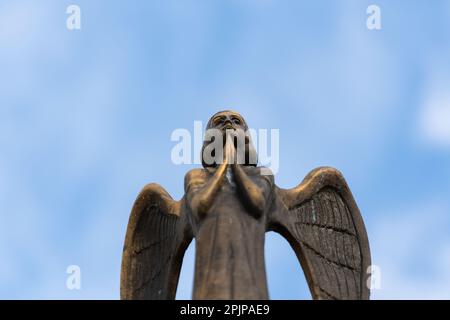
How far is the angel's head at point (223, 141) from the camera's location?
10.4 m

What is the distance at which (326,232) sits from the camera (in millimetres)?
10781

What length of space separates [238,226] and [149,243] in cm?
229

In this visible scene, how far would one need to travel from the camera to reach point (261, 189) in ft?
31.3

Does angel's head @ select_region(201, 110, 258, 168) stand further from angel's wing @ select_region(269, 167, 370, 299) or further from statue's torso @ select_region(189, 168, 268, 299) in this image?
statue's torso @ select_region(189, 168, 268, 299)

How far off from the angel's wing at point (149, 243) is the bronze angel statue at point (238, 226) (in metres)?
0.01

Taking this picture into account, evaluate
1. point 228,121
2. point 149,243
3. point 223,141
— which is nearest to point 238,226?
point 223,141

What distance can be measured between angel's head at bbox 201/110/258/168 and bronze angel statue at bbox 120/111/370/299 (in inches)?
0.5

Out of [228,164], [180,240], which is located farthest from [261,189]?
[180,240]

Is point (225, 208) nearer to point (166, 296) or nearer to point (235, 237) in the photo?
point (235, 237)

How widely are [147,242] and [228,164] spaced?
203 centimetres

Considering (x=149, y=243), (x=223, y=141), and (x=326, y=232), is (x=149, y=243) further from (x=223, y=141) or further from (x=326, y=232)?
(x=326, y=232)

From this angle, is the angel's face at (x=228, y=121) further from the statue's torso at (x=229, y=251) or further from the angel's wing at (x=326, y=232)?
the statue's torso at (x=229, y=251)

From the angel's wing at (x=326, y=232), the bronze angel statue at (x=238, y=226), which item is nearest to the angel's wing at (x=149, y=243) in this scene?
the bronze angel statue at (x=238, y=226)
